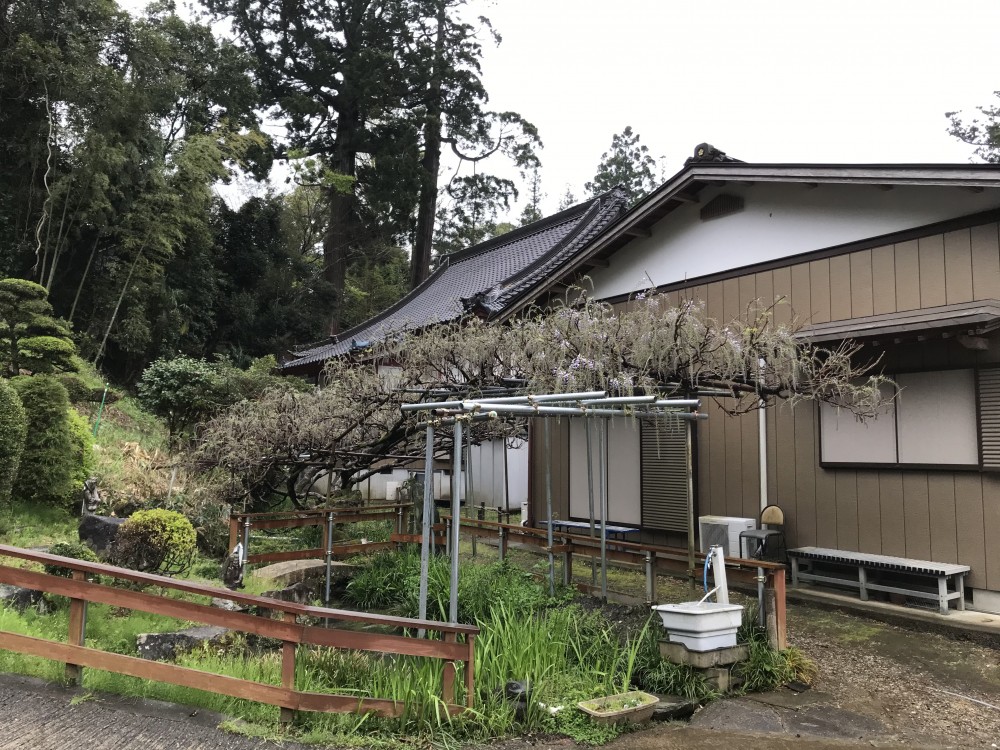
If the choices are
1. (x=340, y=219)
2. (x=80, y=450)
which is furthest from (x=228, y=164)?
(x=80, y=450)

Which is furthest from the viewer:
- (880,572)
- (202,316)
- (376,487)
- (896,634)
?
(202,316)

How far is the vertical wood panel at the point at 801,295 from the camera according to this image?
324 inches

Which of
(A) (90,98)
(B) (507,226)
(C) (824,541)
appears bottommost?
(C) (824,541)

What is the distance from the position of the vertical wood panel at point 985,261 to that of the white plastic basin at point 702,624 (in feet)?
13.8

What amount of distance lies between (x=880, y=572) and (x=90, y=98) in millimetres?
19434

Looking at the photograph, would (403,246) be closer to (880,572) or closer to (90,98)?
(90,98)

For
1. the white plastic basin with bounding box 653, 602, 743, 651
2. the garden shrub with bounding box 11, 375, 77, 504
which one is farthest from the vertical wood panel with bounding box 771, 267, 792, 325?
the garden shrub with bounding box 11, 375, 77, 504

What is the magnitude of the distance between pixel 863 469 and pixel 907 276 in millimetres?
2107

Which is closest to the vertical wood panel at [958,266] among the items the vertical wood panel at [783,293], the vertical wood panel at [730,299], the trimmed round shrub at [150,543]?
the vertical wood panel at [783,293]

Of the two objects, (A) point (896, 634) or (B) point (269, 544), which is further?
(B) point (269, 544)

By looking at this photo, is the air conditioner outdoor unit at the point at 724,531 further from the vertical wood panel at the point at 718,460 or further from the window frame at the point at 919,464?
the window frame at the point at 919,464

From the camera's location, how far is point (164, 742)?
11.8ft

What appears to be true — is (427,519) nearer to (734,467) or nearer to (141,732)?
(141,732)

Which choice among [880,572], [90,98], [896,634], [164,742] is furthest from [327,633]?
[90,98]
